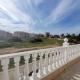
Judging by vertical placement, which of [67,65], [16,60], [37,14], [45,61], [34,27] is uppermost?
[37,14]

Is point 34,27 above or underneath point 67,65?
above

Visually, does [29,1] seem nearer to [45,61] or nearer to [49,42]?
[49,42]

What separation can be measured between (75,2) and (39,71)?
282 inches

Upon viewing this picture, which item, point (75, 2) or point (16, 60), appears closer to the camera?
point (16, 60)

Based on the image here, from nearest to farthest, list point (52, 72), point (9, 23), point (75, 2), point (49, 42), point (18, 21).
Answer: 1. point (52, 72)
2. point (75, 2)
3. point (49, 42)
4. point (9, 23)
5. point (18, 21)

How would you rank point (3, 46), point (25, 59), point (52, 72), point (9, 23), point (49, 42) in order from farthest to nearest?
point (9, 23), point (49, 42), point (3, 46), point (52, 72), point (25, 59)

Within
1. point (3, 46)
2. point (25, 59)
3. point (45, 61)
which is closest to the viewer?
point (25, 59)

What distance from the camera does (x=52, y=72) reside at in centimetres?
A: 318

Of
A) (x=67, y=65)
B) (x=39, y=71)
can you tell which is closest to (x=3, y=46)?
(x=67, y=65)

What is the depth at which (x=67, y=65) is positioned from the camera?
428 cm

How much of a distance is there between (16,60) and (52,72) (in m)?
1.61

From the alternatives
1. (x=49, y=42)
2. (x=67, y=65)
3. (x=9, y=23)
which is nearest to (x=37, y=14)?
(x=9, y=23)

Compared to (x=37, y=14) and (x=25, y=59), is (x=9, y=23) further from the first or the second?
(x=25, y=59)

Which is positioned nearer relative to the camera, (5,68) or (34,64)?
(5,68)
